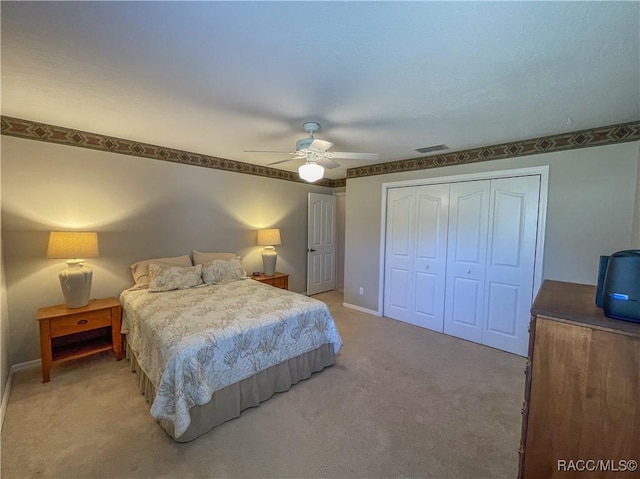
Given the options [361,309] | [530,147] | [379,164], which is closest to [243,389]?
[361,309]

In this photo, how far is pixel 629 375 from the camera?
86 cm

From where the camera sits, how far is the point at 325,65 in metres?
1.53

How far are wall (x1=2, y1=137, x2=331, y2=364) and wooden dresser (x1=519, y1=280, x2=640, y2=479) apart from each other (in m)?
3.70

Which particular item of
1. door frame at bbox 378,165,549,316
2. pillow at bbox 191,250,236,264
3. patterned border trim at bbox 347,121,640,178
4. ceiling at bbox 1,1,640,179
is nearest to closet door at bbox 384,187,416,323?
door frame at bbox 378,165,549,316

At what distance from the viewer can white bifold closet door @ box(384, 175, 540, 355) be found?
2980 millimetres

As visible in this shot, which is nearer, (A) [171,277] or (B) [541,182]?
(B) [541,182]

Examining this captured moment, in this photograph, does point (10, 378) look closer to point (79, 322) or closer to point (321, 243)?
point (79, 322)

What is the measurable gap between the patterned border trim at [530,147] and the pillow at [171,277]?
2.99 meters

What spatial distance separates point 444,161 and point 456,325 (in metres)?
2.14

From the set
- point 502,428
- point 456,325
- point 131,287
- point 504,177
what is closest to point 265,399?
point 502,428

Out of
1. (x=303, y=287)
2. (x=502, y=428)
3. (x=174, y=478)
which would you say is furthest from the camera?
(x=303, y=287)

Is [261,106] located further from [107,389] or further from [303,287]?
[303,287]

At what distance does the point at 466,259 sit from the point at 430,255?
45 cm

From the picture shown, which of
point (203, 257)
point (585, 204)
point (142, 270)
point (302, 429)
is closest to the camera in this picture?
point (302, 429)
